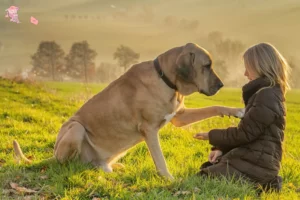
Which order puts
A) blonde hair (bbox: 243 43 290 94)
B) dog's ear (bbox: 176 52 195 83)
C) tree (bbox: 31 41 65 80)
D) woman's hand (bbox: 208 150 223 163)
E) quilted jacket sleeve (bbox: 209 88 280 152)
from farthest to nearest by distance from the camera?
tree (bbox: 31 41 65 80)
woman's hand (bbox: 208 150 223 163)
dog's ear (bbox: 176 52 195 83)
blonde hair (bbox: 243 43 290 94)
quilted jacket sleeve (bbox: 209 88 280 152)

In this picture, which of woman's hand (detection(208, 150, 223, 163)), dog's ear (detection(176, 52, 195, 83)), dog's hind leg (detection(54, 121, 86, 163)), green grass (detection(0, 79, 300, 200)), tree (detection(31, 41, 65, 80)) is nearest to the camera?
green grass (detection(0, 79, 300, 200))

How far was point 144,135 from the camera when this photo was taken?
5930 mm

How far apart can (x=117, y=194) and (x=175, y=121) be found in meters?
1.69

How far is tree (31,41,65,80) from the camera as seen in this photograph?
53938 millimetres

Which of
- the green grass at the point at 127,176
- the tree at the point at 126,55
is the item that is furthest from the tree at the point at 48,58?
the green grass at the point at 127,176

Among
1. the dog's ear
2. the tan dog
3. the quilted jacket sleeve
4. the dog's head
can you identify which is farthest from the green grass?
the dog's ear

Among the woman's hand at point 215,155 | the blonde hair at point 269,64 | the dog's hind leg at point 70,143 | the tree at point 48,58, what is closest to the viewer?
the blonde hair at point 269,64

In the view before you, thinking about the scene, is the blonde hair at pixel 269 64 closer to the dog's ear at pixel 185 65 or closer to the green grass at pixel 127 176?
the dog's ear at pixel 185 65

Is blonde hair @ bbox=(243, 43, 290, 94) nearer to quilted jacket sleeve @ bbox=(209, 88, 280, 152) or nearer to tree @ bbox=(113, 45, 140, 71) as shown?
quilted jacket sleeve @ bbox=(209, 88, 280, 152)

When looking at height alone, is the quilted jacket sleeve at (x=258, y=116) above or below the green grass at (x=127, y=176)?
above

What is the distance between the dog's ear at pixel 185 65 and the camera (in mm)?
5637

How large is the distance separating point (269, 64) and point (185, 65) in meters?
1.01

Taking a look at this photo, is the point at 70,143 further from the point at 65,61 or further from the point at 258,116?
the point at 65,61

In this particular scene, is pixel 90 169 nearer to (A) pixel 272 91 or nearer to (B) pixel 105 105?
(B) pixel 105 105
